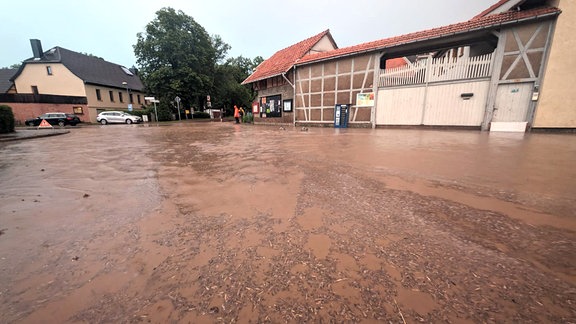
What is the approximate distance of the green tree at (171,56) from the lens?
2900cm

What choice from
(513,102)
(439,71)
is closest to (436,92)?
(439,71)

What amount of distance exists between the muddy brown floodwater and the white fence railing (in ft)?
31.1

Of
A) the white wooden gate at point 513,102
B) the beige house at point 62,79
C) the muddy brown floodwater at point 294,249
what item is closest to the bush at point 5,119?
the muddy brown floodwater at point 294,249

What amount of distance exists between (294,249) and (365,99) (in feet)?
45.8

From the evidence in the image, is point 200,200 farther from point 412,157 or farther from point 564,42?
point 564,42

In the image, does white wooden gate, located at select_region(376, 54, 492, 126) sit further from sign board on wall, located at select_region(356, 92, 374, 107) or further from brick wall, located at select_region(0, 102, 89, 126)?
brick wall, located at select_region(0, 102, 89, 126)

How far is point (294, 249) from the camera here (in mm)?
1825

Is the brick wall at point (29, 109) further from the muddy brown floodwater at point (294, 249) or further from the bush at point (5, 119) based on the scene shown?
the muddy brown floodwater at point (294, 249)

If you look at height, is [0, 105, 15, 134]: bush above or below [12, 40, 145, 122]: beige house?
below

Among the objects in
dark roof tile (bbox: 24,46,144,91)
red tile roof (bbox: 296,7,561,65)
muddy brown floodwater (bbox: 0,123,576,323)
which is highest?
dark roof tile (bbox: 24,46,144,91)

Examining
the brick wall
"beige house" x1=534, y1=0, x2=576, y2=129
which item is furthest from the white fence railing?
the brick wall

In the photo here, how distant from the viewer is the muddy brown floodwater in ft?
4.20

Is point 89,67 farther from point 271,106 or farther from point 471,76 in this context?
point 471,76

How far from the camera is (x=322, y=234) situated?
2.03 m
